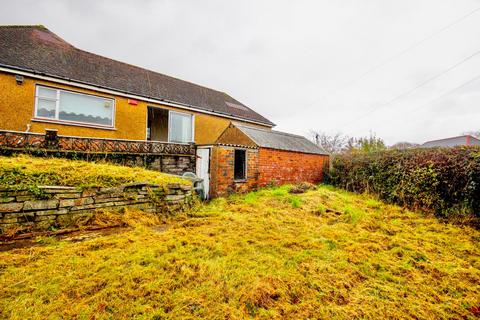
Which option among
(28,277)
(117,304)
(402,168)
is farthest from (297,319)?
(402,168)

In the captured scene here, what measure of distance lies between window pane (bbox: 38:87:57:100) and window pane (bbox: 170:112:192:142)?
197 inches

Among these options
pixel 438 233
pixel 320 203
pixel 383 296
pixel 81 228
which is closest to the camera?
pixel 383 296

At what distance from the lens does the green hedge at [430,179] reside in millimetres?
5133

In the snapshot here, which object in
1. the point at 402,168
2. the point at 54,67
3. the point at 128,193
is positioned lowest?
the point at 128,193

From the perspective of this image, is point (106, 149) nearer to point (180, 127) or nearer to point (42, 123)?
point (42, 123)

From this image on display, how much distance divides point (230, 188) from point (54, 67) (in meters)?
9.38

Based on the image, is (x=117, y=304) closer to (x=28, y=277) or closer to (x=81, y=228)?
(x=28, y=277)

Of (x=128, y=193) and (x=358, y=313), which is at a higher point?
(x=128, y=193)

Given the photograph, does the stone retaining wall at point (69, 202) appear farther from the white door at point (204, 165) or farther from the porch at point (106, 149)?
the porch at point (106, 149)

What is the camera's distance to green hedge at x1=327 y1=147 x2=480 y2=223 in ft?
16.8

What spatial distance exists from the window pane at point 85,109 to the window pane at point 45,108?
248mm

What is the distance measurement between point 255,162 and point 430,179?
600 centimetres

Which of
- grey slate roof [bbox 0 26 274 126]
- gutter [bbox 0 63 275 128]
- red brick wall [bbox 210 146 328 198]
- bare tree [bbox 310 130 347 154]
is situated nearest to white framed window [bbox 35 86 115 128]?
gutter [bbox 0 63 275 128]

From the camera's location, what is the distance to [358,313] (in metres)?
1.91
